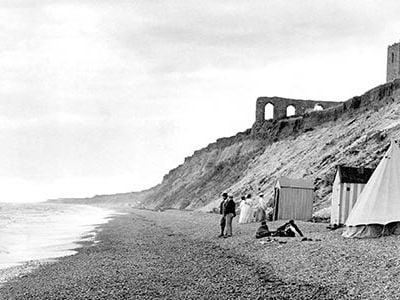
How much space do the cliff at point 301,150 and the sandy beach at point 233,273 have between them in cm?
1580

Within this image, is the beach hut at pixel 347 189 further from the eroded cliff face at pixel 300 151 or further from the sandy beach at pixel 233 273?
the eroded cliff face at pixel 300 151

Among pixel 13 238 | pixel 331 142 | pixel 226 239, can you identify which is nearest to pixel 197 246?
pixel 226 239

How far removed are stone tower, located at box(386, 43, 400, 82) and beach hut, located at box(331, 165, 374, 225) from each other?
38.0 m

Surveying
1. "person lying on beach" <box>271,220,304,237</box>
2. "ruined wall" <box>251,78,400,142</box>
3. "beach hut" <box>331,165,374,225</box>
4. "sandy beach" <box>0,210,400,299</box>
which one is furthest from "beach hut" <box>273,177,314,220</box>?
"ruined wall" <box>251,78,400,142</box>

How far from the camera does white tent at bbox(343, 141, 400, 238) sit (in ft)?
60.6

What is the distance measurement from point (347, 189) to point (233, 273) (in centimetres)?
1170

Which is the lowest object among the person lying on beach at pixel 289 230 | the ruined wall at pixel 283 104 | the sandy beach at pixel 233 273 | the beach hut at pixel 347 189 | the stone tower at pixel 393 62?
the sandy beach at pixel 233 273

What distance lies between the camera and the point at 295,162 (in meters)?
49.1

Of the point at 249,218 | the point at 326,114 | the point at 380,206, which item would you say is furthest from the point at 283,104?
the point at 380,206

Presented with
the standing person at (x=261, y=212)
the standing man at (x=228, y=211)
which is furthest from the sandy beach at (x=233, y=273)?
→ the standing person at (x=261, y=212)

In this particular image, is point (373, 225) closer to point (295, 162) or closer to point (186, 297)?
point (186, 297)

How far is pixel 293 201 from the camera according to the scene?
32.3 m

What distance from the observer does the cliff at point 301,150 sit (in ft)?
123

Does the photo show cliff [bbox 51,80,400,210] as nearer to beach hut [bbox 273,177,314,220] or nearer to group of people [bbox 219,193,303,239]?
beach hut [bbox 273,177,314,220]
